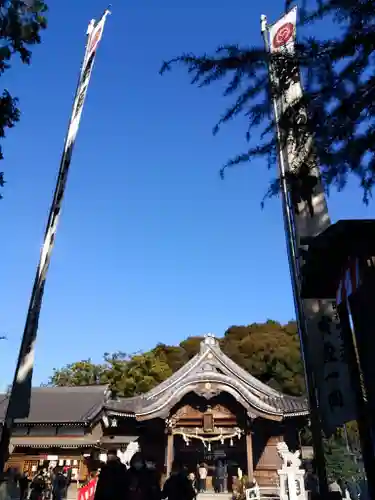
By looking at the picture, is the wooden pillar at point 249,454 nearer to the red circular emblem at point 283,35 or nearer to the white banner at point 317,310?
the white banner at point 317,310

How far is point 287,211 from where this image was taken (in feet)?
19.9

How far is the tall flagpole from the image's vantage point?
23.1 feet

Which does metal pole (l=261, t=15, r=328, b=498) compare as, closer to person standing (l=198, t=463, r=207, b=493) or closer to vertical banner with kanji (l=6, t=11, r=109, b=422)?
vertical banner with kanji (l=6, t=11, r=109, b=422)

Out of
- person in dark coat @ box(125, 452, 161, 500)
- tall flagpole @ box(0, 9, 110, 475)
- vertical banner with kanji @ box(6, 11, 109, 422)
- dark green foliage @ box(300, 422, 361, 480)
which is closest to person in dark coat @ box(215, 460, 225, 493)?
dark green foliage @ box(300, 422, 361, 480)

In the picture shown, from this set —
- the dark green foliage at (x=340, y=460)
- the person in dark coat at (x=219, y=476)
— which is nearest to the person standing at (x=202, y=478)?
the person in dark coat at (x=219, y=476)

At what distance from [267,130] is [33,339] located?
568 cm

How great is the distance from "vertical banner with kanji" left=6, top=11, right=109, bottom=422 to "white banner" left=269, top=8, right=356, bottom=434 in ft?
15.6

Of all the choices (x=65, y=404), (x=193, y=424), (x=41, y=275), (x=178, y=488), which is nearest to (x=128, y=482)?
(x=178, y=488)

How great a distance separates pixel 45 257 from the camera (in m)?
8.53

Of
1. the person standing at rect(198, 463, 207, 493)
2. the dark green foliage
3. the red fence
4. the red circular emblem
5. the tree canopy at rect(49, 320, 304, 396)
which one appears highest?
the tree canopy at rect(49, 320, 304, 396)

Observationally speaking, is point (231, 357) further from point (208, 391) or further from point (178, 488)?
point (178, 488)

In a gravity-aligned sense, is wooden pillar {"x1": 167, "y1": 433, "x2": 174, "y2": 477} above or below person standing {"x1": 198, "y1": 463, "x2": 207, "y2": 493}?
above

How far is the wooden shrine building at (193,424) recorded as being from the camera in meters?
18.8

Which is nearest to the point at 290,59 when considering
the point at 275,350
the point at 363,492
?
the point at 363,492
